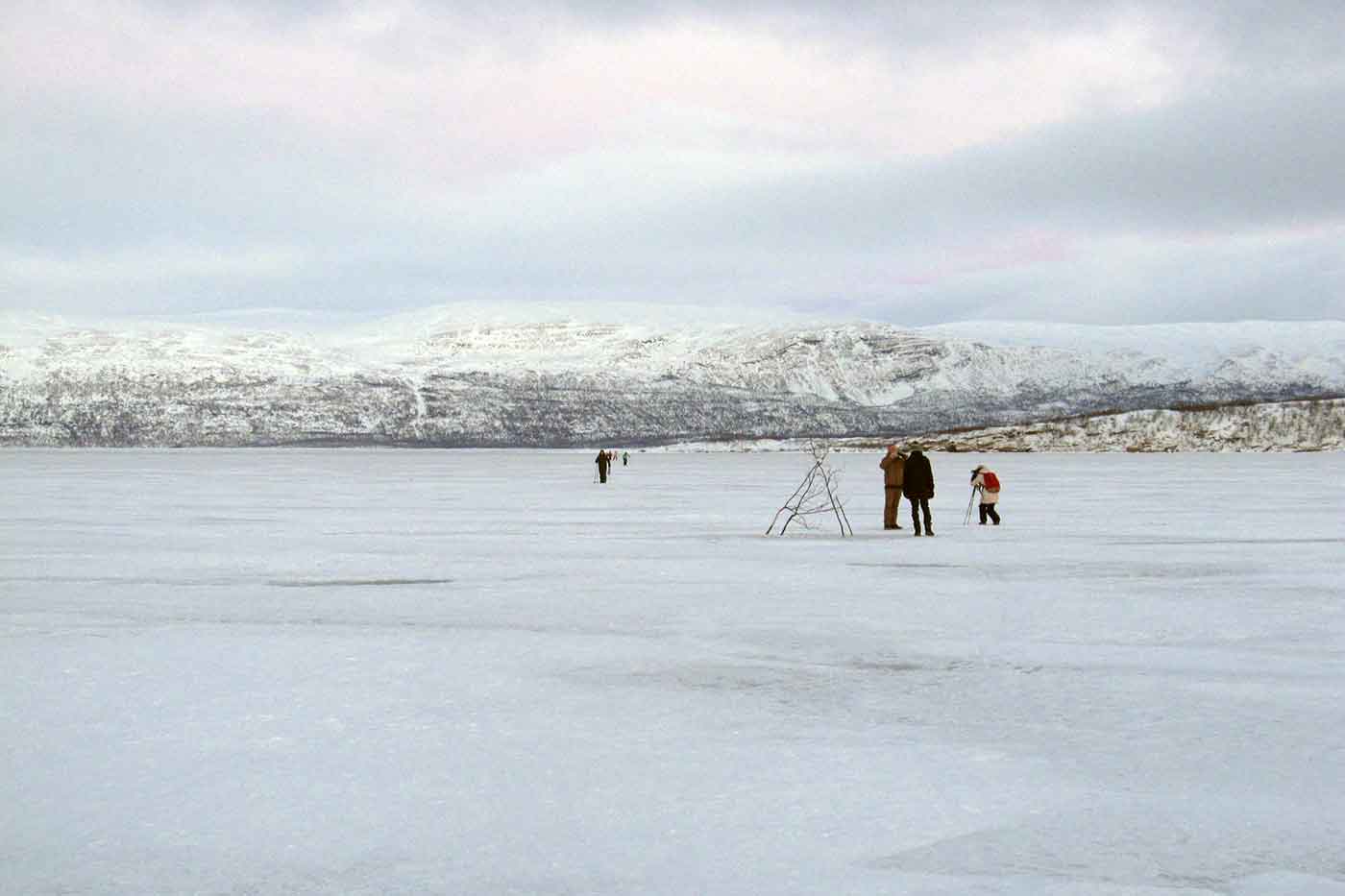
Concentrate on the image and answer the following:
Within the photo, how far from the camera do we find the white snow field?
234 inches

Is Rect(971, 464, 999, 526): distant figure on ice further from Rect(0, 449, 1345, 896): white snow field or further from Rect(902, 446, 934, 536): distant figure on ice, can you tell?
Rect(0, 449, 1345, 896): white snow field

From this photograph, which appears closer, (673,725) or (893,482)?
(673,725)

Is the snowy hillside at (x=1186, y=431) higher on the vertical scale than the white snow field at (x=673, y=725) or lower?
higher

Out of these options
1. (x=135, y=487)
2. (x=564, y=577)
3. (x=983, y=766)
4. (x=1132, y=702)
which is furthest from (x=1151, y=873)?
(x=135, y=487)

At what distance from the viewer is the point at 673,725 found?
8539 millimetres

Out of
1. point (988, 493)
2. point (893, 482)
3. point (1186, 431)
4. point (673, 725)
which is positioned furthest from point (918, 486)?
point (1186, 431)

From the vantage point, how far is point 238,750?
7.82 metres

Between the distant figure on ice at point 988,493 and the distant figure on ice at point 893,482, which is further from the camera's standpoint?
the distant figure on ice at point 988,493

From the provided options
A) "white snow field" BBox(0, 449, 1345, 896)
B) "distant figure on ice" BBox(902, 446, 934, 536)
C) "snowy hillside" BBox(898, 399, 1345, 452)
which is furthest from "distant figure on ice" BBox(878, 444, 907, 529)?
"snowy hillside" BBox(898, 399, 1345, 452)

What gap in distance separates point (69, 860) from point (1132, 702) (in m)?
5.97

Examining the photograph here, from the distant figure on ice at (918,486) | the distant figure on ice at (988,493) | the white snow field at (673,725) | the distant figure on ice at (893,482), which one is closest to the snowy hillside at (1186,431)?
the distant figure on ice at (988,493)

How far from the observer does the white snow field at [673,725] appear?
5.95 metres

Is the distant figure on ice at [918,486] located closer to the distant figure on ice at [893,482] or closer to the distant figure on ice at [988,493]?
the distant figure on ice at [893,482]

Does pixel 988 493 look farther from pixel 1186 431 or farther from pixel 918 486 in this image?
pixel 1186 431
